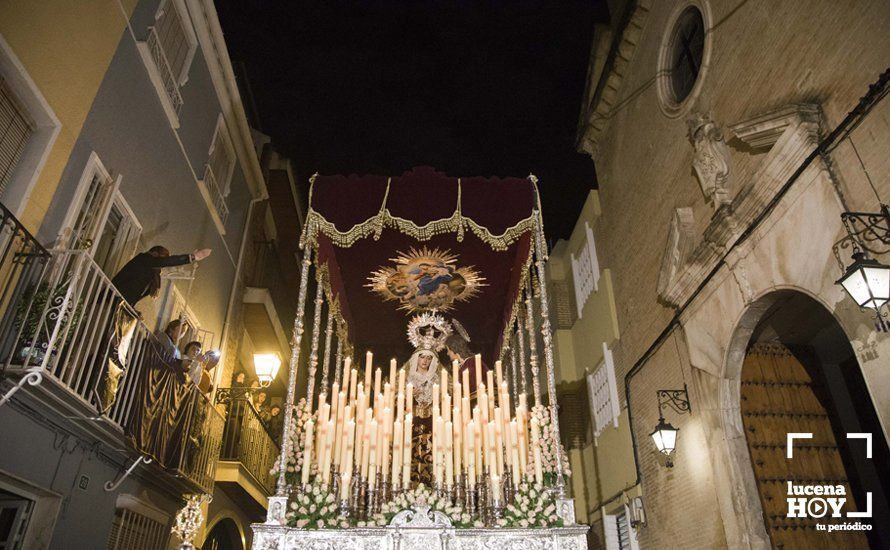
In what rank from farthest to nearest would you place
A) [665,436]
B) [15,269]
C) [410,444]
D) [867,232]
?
[665,436], [410,444], [15,269], [867,232]

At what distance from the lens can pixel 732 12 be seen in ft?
25.1

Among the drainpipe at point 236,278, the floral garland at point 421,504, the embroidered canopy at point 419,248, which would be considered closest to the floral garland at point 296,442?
the floral garland at point 421,504

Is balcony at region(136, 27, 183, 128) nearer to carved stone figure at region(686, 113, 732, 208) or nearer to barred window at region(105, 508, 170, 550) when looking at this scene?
barred window at region(105, 508, 170, 550)

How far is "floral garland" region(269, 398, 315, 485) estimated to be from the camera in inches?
279

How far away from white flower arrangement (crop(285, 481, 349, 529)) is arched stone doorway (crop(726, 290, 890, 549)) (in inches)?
181

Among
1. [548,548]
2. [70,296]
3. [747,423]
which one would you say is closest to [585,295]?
[747,423]

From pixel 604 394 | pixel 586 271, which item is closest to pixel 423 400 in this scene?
pixel 604 394

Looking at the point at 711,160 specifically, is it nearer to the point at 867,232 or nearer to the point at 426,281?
the point at 867,232

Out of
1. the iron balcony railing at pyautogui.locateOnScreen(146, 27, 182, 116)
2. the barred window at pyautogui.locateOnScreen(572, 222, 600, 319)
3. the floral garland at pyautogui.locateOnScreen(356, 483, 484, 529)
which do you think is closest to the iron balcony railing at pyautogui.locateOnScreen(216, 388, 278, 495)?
the floral garland at pyautogui.locateOnScreen(356, 483, 484, 529)

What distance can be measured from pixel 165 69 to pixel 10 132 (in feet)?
11.0

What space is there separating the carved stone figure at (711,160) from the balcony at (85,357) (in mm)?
6852

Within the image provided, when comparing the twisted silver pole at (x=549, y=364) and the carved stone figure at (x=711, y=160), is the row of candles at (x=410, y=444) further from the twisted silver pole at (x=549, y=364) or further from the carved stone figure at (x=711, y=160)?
the carved stone figure at (x=711, y=160)

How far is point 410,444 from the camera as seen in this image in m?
7.56

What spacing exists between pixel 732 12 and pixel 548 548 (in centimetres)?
670
